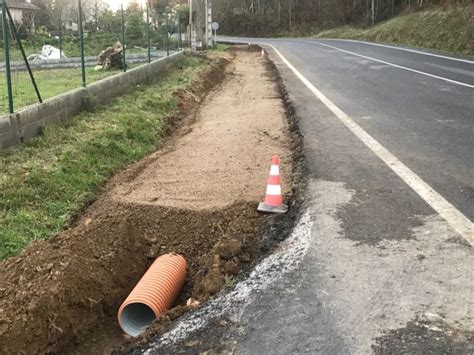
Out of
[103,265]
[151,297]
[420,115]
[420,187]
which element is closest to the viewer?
[151,297]

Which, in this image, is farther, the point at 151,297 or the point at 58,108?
the point at 58,108

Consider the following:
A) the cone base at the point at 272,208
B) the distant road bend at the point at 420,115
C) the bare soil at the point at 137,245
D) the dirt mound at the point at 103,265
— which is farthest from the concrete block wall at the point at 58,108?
the distant road bend at the point at 420,115

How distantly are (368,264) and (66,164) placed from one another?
14.4ft

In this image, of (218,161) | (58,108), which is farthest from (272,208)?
(58,108)

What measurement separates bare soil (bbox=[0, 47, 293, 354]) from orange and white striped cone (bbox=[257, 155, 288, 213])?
0.45ft

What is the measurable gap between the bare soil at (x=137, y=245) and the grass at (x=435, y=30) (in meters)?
19.4

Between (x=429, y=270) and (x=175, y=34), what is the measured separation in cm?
2254

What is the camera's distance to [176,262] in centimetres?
479

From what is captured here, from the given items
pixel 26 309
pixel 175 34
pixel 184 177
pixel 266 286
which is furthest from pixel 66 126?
pixel 175 34

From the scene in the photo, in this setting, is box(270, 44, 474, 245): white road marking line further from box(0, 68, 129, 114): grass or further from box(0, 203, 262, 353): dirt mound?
box(0, 68, 129, 114): grass

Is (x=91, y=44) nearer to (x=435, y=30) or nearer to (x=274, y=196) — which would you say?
(x=274, y=196)

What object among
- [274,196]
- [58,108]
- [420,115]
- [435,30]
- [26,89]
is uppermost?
[435,30]

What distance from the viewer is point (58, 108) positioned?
8.63 metres

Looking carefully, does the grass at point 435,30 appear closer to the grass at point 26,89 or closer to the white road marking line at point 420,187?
the white road marking line at point 420,187
